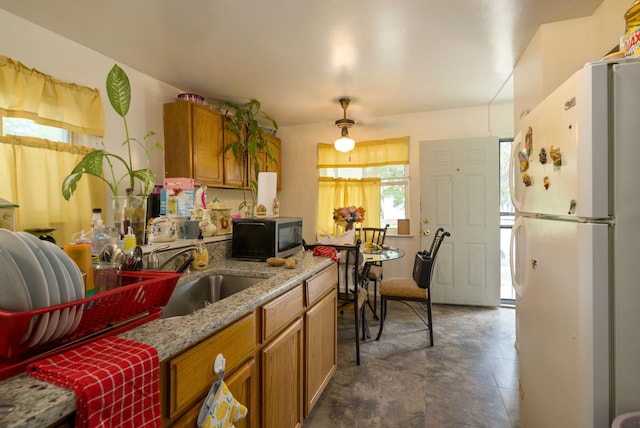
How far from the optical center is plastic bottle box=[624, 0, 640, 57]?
41.1 inches

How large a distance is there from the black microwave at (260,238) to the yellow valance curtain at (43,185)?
131 centimetres

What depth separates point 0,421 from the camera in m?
0.47

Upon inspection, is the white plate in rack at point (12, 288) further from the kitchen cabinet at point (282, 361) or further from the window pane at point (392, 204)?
the window pane at point (392, 204)

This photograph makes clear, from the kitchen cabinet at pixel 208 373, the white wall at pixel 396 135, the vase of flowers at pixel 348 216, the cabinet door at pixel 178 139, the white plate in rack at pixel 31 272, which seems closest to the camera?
the white plate in rack at pixel 31 272

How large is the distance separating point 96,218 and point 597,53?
301 cm

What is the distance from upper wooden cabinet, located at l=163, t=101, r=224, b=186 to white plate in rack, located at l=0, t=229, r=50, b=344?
245 centimetres

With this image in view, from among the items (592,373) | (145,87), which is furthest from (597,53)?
(145,87)

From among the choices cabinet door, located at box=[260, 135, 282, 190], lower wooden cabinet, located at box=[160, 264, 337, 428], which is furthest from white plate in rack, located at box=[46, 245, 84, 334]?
cabinet door, located at box=[260, 135, 282, 190]

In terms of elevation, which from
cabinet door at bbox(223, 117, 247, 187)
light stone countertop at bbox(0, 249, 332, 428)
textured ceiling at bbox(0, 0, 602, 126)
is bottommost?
light stone countertop at bbox(0, 249, 332, 428)

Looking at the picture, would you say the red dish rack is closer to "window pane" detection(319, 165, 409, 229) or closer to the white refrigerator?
the white refrigerator

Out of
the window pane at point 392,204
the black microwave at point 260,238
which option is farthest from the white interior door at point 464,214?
the black microwave at point 260,238

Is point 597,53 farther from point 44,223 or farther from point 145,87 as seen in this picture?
point 44,223

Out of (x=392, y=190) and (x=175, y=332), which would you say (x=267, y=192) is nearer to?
(x=175, y=332)

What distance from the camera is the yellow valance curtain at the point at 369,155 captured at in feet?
13.3
